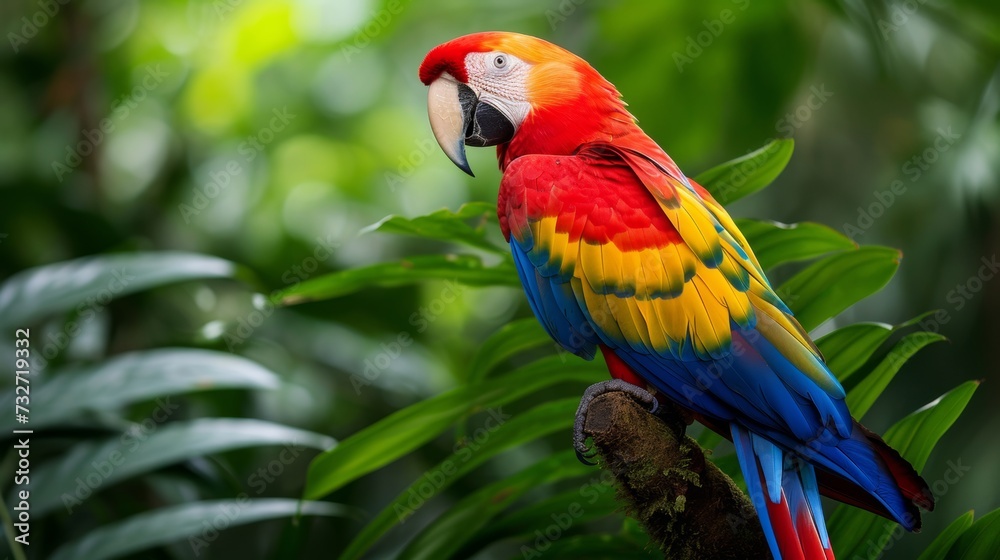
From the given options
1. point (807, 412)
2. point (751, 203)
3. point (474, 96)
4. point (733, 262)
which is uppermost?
point (474, 96)

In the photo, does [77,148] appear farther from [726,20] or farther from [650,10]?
[726,20]

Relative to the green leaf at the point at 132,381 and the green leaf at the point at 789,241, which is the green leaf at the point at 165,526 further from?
the green leaf at the point at 789,241

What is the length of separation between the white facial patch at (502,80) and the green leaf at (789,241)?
313 mm

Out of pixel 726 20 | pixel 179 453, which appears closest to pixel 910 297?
pixel 726 20

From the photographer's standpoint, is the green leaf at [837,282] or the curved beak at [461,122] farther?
the curved beak at [461,122]

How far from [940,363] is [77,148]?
7.49ft

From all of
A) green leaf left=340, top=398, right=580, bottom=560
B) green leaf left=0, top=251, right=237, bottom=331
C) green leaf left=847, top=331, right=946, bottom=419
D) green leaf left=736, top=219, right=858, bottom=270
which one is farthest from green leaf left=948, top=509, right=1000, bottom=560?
green leaf left=0, top=251, right=237, bottom=331

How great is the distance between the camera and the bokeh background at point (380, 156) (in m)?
1.81

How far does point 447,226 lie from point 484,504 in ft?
1.17

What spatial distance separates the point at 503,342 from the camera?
1.01m

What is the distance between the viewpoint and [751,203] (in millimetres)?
2461

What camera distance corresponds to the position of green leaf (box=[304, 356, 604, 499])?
96 centimetres

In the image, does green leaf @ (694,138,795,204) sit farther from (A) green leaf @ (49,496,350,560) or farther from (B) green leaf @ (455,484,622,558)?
(A) green leaf @ (49,496,350,560)

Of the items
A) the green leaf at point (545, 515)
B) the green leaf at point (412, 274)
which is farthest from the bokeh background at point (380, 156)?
the green leaf at point (412, 274)
